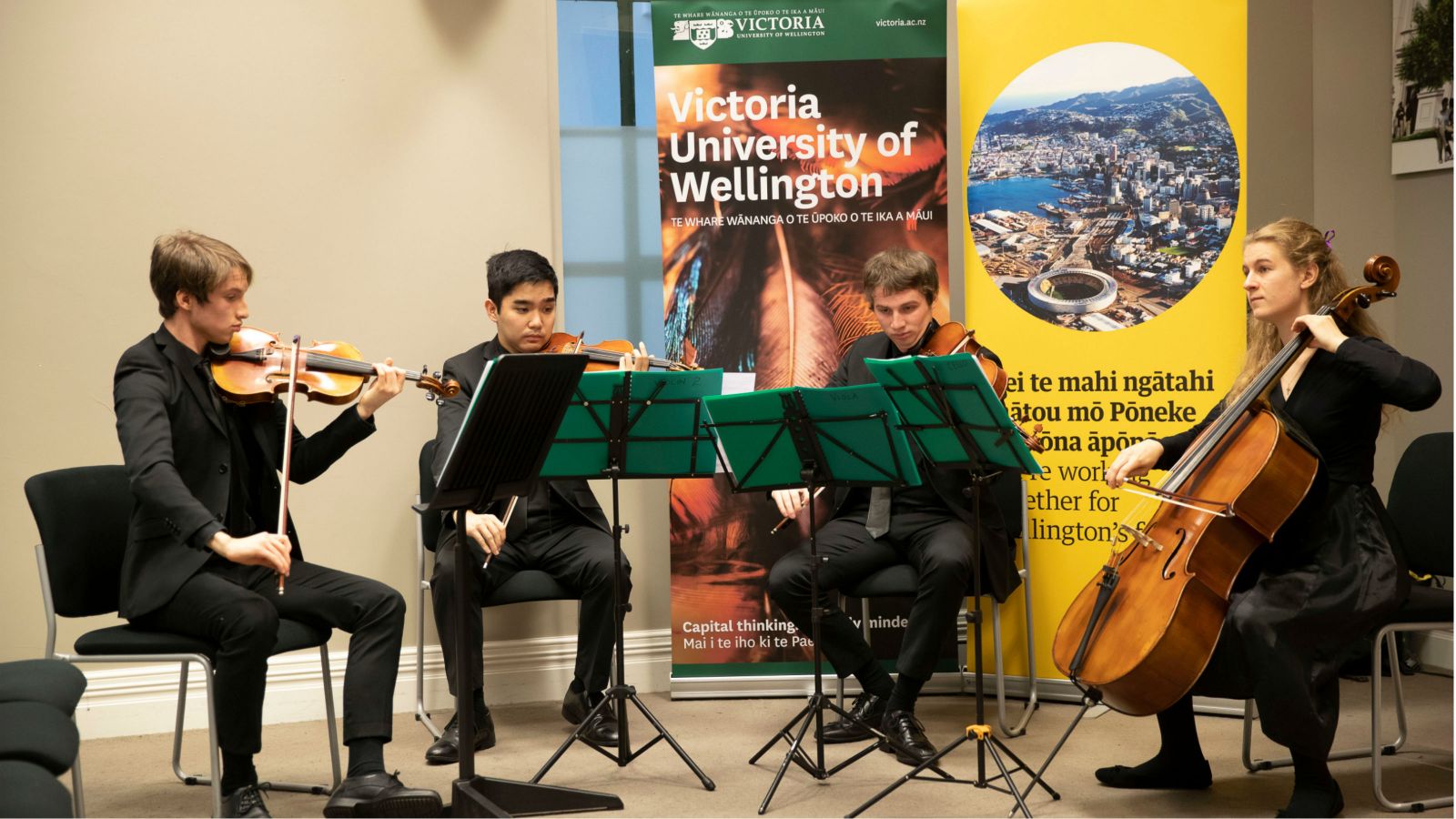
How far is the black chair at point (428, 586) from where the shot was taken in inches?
148

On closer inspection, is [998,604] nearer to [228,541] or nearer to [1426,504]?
[1426,504]

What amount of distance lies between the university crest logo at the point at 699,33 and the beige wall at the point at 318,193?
547mm

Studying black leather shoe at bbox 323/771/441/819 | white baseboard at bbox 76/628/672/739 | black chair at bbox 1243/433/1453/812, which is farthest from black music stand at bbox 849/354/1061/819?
white baseboard at bbox 76/628/672/739

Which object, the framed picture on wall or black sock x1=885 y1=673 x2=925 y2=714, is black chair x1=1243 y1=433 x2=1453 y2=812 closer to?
black sock x1=885 y1=673 x2=925 y2=714

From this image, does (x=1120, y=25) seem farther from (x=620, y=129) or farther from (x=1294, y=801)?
(x=1294, y=801)

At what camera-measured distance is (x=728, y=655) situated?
4.25 metres

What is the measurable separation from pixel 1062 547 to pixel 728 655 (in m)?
1.17

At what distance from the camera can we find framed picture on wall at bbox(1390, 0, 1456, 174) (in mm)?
4504

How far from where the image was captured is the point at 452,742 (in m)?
3.64

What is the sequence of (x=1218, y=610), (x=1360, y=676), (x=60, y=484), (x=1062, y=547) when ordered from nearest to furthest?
(x=1218, y=610) → (x=60, y=484) → (x=1062, y=547) → (x=1360, y=676)

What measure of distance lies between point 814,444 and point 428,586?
153 centimetres

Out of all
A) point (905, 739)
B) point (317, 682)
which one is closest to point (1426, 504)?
point (905, 739)

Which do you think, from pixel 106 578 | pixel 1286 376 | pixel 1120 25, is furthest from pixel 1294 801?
pixel 106 578

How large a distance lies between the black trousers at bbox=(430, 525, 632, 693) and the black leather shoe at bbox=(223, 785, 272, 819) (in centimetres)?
79
